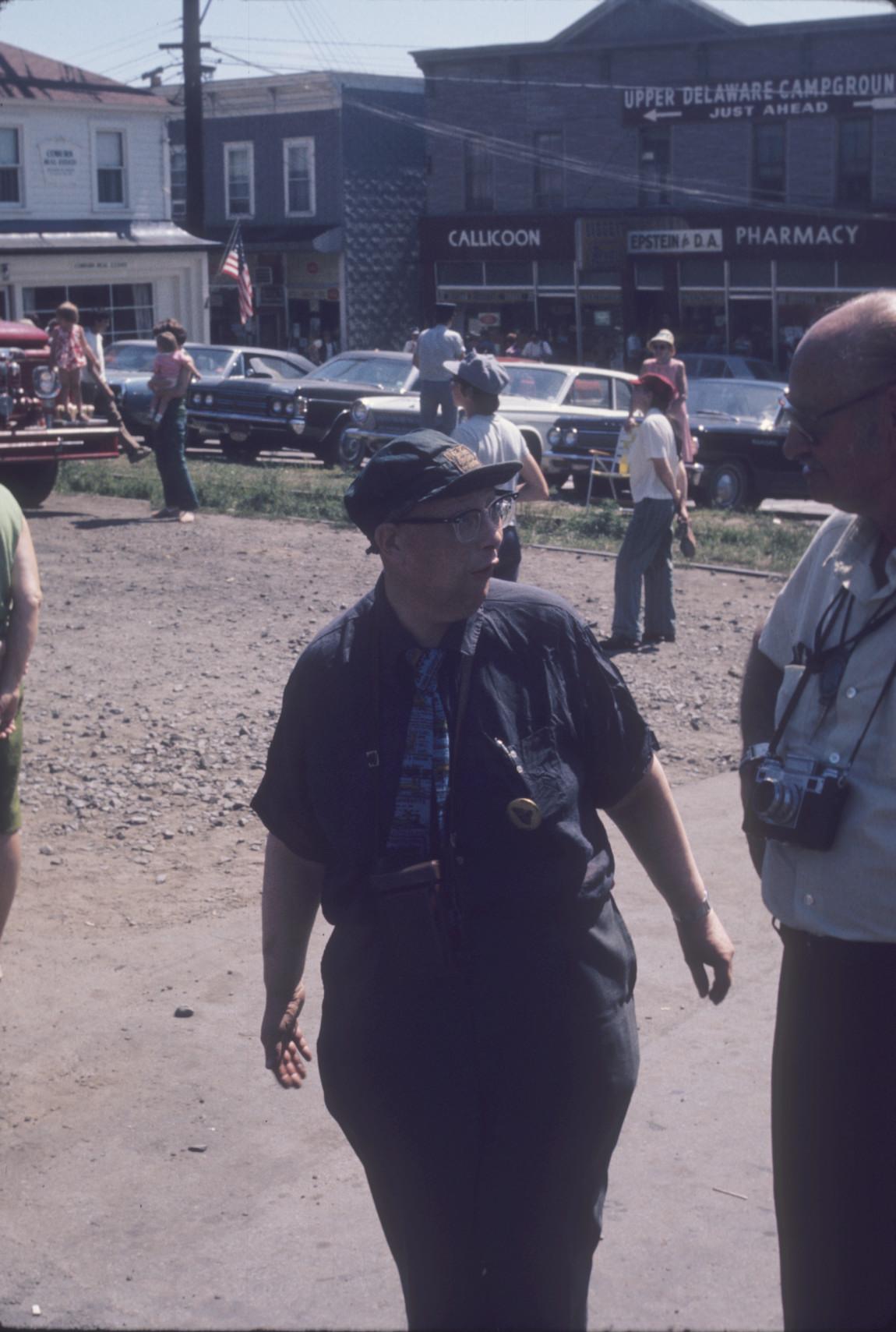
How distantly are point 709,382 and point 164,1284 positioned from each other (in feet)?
58.2

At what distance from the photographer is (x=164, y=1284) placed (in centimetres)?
358

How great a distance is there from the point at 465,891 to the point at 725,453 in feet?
54.8

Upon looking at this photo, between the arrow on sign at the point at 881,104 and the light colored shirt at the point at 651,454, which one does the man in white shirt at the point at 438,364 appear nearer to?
the light colored shirt at the point at 651,454

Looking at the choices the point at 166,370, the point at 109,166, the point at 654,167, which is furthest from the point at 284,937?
the point at 654,167

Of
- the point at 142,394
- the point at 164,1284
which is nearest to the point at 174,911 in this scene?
the point at 164,1284

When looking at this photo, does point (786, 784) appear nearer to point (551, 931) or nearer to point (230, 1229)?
point (551, 931)

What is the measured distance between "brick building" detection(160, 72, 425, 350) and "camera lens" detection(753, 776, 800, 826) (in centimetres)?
4171

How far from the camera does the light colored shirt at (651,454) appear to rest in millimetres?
9969

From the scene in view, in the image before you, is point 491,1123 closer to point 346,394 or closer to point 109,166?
point 346,394

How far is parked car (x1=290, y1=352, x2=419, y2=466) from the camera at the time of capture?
69.2 ft

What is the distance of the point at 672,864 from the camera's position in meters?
3.11

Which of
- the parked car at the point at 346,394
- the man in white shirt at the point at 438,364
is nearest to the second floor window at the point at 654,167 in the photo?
the parked car at the point at 346,394

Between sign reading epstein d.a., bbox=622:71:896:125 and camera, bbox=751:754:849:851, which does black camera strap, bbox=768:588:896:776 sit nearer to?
camera, bbox=751:754:849:851

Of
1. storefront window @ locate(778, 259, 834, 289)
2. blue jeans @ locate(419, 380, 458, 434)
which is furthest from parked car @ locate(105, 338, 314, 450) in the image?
storefront window @ locate(778, 259, 834, 289)
